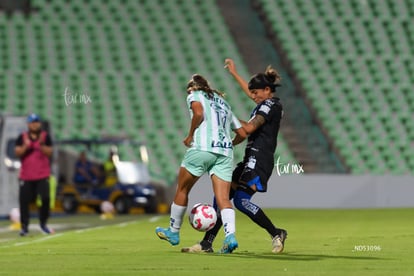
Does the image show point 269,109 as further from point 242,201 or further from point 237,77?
point 242,201

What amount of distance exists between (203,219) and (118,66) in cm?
2154

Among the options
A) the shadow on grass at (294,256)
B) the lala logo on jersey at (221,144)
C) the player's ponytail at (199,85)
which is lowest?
the shadow on grass at (294,256)

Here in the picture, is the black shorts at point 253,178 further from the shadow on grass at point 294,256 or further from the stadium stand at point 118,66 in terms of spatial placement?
the stadium stand at point 118,66

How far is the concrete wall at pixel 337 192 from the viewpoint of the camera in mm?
27203

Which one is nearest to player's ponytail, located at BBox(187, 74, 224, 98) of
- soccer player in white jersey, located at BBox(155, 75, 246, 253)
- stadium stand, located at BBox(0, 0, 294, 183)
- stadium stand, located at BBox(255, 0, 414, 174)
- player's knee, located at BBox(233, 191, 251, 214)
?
soccer player in white jersey, located at BBox(155, 75, 246, 253)

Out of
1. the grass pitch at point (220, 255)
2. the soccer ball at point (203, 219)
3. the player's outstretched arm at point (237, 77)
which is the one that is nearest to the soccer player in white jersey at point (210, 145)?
the soccer ball at point (203, 219)

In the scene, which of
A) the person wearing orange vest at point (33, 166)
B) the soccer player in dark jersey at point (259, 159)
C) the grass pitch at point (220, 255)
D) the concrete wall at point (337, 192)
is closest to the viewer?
the grass pitch at point (220, 255)

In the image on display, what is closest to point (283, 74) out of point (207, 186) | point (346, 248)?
point (207, 186)

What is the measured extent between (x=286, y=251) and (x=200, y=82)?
81.2 inches

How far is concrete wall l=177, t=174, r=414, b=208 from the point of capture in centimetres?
2720

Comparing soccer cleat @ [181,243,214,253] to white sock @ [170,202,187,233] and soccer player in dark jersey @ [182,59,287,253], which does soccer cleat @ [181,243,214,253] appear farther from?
white sock @ [170,202,187,233]

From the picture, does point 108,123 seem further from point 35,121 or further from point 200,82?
point 200,82

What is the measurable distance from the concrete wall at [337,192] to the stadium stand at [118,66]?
6.65ft

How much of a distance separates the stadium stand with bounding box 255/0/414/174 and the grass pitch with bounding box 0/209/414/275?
12992 mm
